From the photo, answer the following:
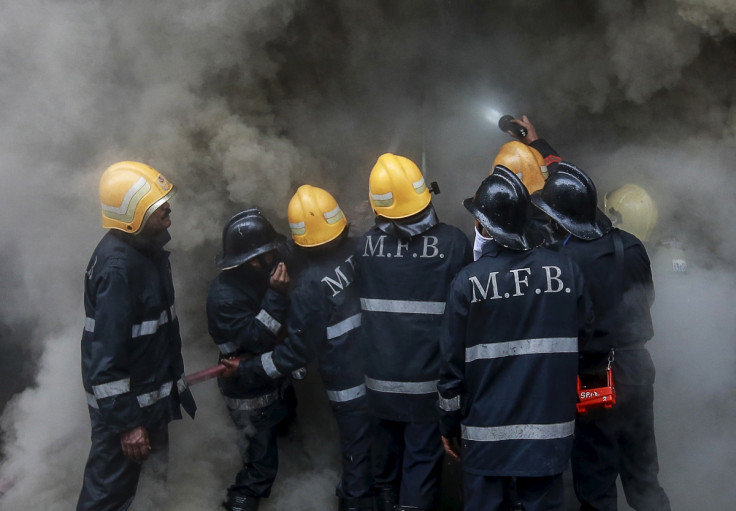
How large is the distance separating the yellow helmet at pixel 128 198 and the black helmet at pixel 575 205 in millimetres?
2198

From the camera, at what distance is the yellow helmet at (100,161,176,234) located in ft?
12.0

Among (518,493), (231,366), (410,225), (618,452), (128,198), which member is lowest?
(618,452)

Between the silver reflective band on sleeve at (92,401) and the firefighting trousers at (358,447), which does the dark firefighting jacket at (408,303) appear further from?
the silver reflective band on sleeve at (92,401)

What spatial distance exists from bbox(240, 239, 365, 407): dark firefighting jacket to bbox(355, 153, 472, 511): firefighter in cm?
14

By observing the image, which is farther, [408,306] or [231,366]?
[231,366]

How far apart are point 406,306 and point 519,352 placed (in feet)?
2.74

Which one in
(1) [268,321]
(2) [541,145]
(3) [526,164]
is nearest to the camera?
(1) [268,321]

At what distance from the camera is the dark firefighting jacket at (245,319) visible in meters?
4.10

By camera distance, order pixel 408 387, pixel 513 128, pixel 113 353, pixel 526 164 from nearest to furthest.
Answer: pixel 113 353, pixel 408 387, pixel 526 164, pixel 513 128

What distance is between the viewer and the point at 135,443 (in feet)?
11.7

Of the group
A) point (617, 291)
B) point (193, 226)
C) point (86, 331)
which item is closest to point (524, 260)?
point (617, 291)

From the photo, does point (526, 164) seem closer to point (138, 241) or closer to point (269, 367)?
point (269, 367)

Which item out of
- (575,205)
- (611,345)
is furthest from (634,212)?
(611,345)

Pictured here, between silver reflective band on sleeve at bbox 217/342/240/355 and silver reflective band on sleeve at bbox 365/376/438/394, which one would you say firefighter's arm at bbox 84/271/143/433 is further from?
silver reflective band on sleeve at bbox 365/376/438/394
